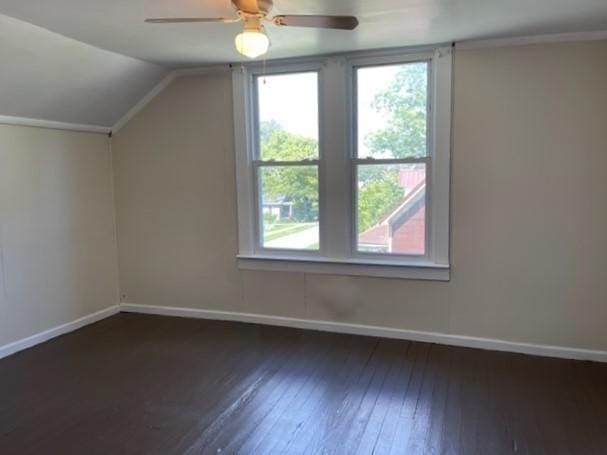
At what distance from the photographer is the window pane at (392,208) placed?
3723 mm

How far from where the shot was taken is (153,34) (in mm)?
3059

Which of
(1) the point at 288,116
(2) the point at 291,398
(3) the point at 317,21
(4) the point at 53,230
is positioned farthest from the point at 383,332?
(4) the point at 53,230

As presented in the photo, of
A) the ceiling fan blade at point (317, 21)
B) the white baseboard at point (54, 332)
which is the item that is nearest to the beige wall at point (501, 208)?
the white baseboard at point (54, 332)

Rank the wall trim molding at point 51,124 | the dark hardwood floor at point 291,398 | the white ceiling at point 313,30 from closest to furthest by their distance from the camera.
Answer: the dark hardwood floor at point 291,398
the white ceiling at point 313,30
the wall trim molding at point 51,124

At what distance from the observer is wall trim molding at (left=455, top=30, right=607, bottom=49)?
312cm

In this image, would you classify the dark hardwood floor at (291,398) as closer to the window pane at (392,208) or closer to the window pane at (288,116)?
the window pane at (392,208)

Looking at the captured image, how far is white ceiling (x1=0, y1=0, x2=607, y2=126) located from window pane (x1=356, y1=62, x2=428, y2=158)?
29 cm

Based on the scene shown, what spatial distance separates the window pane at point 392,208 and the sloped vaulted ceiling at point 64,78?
7.07 feet

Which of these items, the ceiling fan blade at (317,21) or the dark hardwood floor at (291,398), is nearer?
the ceiling fan blade at (317,21)

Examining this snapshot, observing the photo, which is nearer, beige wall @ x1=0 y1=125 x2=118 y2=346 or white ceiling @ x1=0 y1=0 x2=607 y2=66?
white ceiling @ x1=0 y1=0 x2=607 y2=66

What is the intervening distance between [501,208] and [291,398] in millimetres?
2085

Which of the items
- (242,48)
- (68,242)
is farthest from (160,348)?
(242,48)

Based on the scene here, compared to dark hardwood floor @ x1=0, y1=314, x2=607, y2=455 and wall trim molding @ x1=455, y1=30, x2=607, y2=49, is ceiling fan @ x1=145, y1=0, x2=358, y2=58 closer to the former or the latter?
wall trim molding @ x1=455, y1=30, x2=607, y2=49

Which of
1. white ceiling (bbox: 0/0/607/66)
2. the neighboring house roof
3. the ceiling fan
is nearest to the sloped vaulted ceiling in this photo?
white ceiling (bbox: 0/0/607/66)
